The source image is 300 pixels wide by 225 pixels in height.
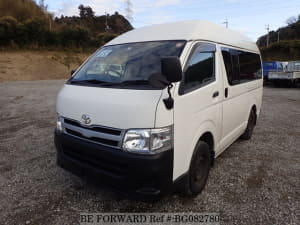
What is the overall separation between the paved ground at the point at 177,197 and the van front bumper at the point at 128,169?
1.71 feet

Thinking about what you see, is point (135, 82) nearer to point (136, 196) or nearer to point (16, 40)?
point (136, 196)

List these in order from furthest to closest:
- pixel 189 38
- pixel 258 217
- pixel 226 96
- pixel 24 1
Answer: pixel 24 1
pixel 226 96
pixel 189 38
pixel 258 217

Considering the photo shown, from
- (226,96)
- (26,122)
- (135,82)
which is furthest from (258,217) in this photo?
(26,122)

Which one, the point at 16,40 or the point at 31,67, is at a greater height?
the point at 16,40

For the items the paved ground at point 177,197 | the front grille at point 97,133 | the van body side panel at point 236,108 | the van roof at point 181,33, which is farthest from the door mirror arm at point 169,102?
the van body side panel at point 236,108

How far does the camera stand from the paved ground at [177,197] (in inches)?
94.3

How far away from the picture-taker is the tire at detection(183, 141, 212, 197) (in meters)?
2.48

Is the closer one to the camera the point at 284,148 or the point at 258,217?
the point at 258,217

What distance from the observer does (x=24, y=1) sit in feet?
114

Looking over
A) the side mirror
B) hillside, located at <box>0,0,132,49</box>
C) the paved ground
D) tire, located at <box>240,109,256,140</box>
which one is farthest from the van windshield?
hillside, located at <box>0,0,132,49</box>

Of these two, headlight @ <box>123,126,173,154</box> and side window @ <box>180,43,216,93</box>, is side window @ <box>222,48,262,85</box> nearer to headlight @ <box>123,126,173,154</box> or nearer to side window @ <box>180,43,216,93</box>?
side window @ <box>180,43,216,93</box>

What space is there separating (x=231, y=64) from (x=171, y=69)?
179 centimetres

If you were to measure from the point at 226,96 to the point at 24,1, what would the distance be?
137ft

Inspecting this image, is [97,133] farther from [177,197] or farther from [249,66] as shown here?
[249,66]
